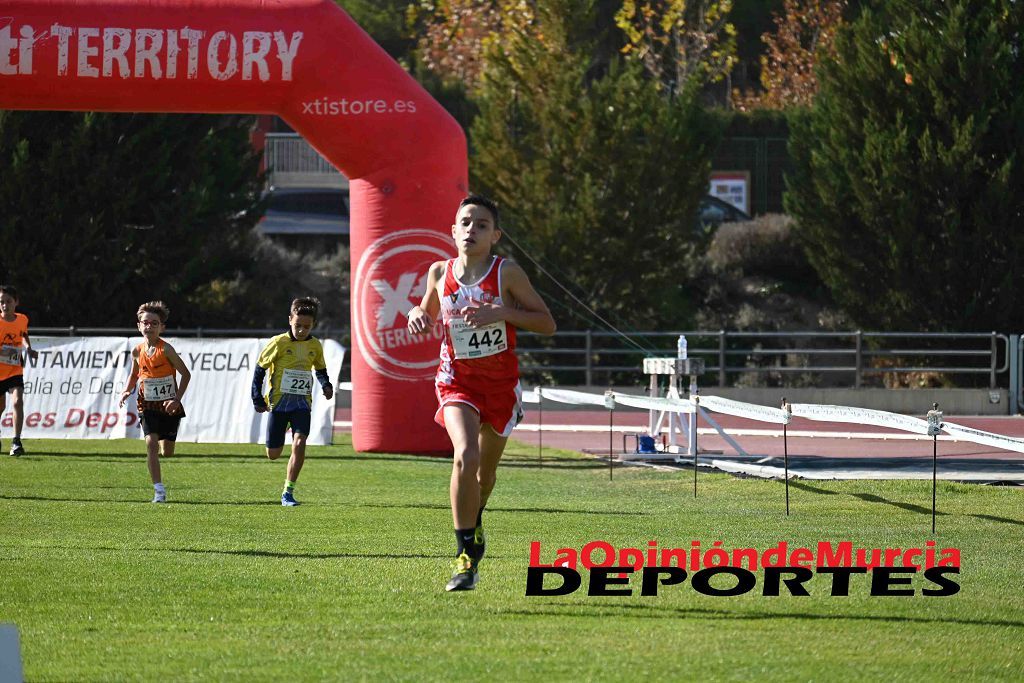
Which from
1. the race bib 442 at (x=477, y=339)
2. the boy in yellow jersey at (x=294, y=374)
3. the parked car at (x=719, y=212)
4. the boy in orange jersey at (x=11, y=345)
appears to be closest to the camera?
the race bib 442 at (x=477, y=339)

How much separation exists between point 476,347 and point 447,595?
4.26ft

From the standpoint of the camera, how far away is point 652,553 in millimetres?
10672

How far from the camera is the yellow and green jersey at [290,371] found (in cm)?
1504

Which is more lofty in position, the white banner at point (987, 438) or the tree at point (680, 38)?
the tree at point (680, 38)

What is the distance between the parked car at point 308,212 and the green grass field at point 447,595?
2740 centimetres

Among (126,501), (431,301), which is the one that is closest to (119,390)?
(126,501)

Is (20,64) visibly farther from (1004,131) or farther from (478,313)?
(1004,131)

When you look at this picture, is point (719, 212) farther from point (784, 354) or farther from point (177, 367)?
point (177, 367)

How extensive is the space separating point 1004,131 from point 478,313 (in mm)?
24070

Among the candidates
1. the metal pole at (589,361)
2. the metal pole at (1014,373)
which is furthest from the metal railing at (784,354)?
the metal pole at (1014,373)

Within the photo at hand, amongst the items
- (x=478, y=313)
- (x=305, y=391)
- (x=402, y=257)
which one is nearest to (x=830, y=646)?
(x=478, y=313)

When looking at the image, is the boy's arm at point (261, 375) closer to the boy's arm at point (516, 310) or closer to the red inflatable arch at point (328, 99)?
the red inflatable arch at point (328, 99)

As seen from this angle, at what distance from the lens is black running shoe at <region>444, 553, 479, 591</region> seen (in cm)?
880

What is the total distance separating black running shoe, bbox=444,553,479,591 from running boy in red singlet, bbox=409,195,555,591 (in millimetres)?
11
